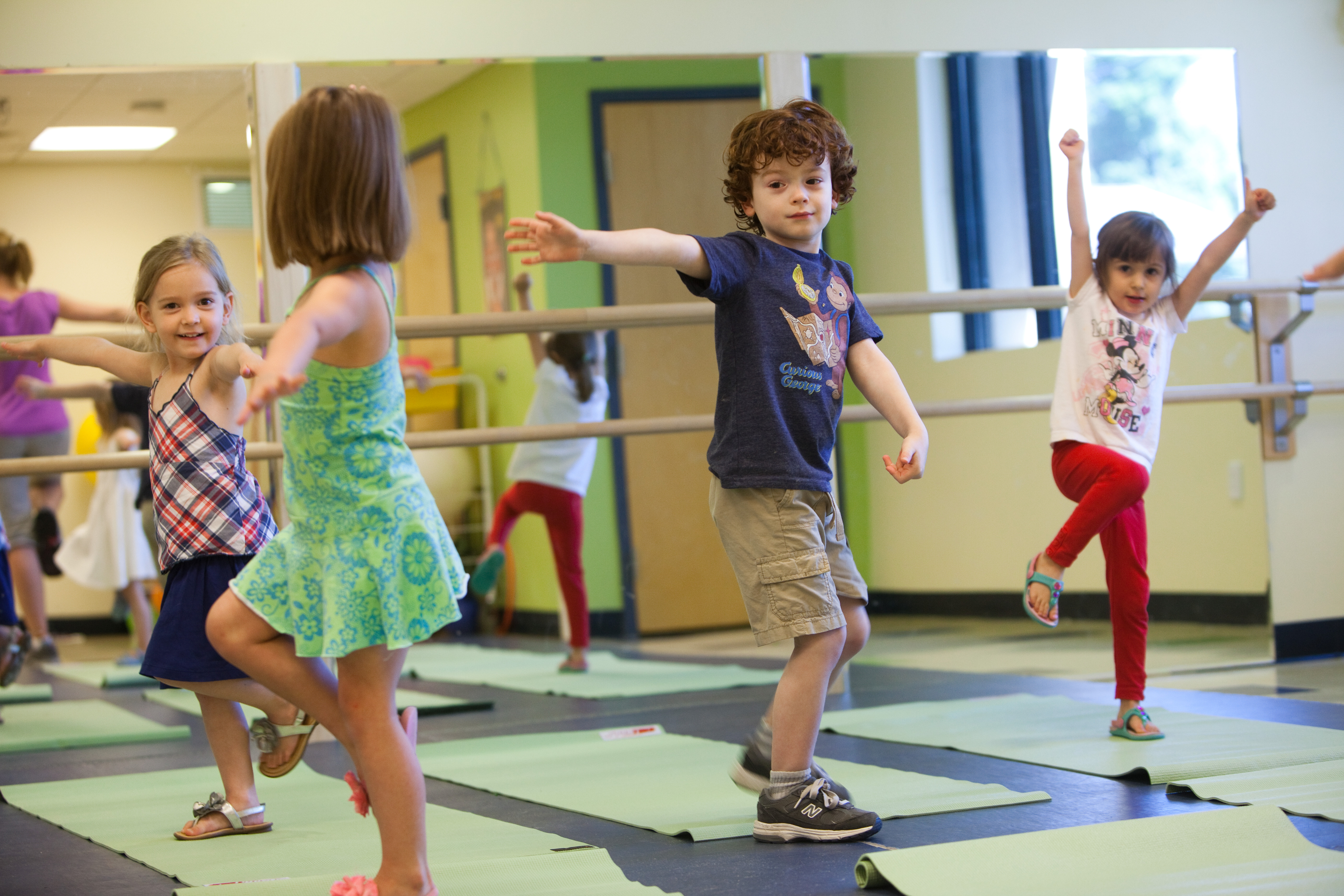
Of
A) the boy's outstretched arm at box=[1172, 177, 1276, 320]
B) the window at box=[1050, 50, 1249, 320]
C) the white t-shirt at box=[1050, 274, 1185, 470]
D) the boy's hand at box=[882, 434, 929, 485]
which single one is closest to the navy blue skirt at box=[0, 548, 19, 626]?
the boy's hand at box=[882, 434, 929, 485]

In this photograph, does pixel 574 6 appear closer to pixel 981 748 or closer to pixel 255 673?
pixel 981 748

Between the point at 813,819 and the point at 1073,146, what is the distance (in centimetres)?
146

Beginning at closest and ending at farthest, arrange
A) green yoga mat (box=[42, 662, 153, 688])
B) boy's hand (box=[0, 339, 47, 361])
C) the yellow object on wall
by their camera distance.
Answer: boy's hand (box=[0, 339, 47, 361]) → the yellow object on wall → green yoga mat (box=[42, 662, 153, 688])

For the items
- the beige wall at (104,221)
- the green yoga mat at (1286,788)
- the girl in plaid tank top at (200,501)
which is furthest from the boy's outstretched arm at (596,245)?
the beige wall at (104,221)

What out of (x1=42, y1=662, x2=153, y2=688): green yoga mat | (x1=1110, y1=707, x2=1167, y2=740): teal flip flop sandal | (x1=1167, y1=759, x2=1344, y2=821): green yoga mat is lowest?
(x1=42, y1=662, x2=153, y2=688): green yoga mat

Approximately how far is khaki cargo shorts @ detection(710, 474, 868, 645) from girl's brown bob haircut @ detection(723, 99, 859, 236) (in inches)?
16.1

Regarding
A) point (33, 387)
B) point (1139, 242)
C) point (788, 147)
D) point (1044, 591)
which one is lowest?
point (1044, 591)

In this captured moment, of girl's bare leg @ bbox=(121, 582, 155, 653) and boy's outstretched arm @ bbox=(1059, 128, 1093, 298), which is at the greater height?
boy's outstretched arm @ bbox=(1059, 128, 1093, 298)

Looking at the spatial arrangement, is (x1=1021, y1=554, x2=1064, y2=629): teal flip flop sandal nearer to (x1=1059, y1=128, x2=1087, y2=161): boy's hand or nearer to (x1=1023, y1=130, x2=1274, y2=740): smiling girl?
(x1=1023, y1=130, x2=1274, y2=740): smiling girl

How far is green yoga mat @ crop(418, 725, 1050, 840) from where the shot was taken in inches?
75.7

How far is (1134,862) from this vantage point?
4.97 feet

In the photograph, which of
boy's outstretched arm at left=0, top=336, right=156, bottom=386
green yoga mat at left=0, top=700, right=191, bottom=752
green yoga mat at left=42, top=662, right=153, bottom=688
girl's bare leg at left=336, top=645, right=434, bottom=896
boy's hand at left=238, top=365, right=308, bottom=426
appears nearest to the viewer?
boy's hand at left=238, top=365, right=308, bottom=426

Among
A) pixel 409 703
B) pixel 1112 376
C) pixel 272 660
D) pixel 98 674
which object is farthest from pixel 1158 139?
pixel 98 674

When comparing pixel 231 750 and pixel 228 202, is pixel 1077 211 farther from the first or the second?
pixel 228 202
